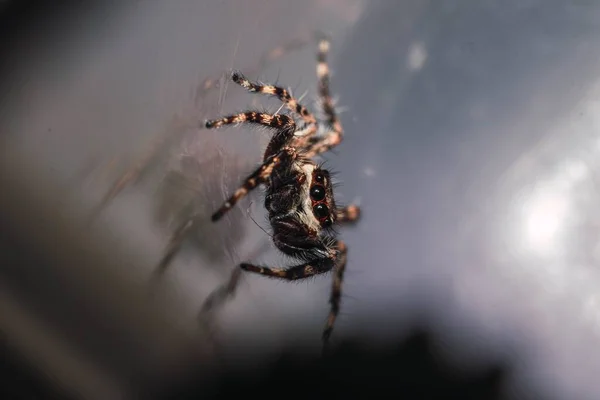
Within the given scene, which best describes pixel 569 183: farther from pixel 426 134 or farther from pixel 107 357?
pixel 107 357

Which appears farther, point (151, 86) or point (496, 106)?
point (496, 106)

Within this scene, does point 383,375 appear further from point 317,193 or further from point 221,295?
point 317,193

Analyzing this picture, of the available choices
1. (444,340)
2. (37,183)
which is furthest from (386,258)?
(37,183)

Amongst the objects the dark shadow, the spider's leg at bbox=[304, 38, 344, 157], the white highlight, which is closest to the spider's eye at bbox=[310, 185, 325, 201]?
the spider's leg at bbox=[304, 38, 344, 157]

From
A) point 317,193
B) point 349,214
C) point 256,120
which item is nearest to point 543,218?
point 349,214

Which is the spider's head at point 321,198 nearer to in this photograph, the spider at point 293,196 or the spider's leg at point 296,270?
the spider at point 293,196

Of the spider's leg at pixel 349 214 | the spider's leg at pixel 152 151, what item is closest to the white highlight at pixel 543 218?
the spider's leg at pixel 349 214

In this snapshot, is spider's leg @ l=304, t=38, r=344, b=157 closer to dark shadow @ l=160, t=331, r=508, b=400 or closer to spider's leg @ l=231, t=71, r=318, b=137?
spider's leg @ l=231, t=71, r=318, b=137
